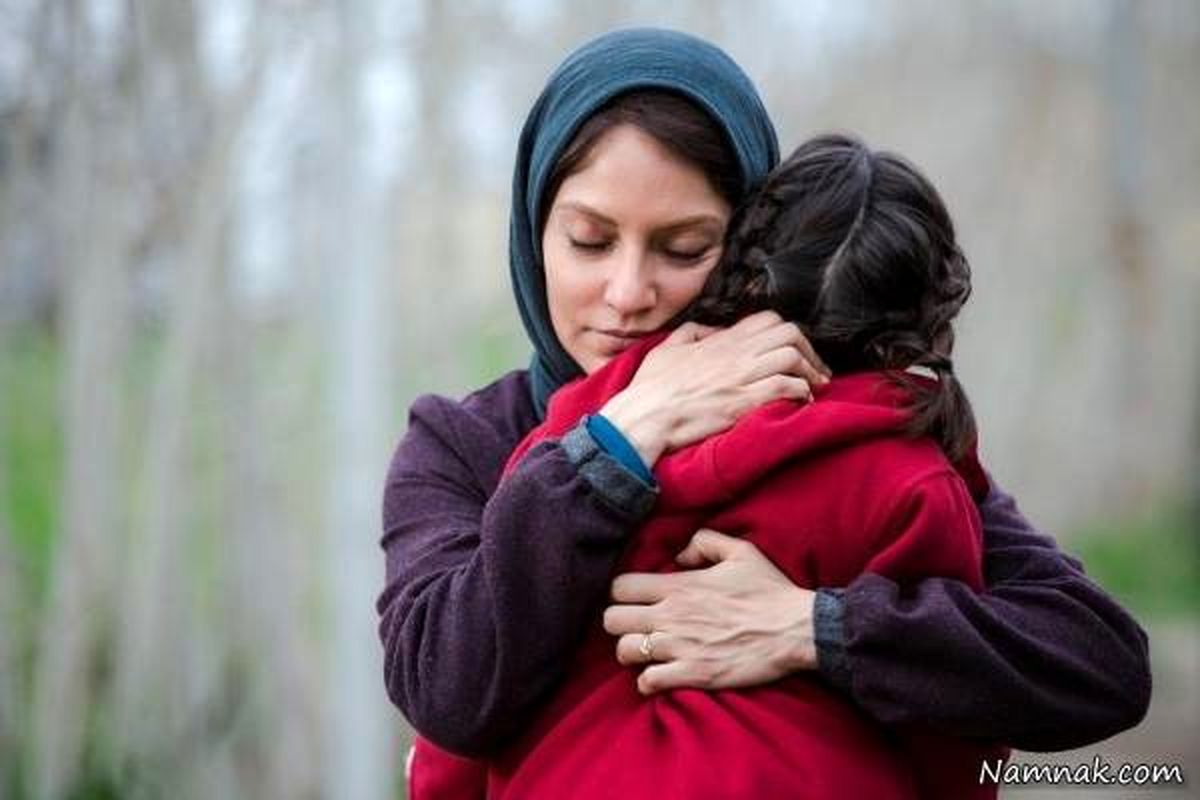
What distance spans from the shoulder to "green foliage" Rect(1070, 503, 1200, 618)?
360 inches

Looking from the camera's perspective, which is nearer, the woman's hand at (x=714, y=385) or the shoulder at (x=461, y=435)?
the woman's hand at (x=714, y=385)

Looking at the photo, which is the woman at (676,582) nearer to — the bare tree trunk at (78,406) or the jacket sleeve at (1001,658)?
the jacket sleeve at (1001,658)

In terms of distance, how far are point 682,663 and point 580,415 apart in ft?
0.90

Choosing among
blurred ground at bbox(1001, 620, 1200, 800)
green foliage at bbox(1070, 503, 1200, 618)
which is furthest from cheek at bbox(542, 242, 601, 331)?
green foliage at bbox(1070, 503, 1200, 618)

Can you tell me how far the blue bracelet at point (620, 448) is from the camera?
1.56 meters

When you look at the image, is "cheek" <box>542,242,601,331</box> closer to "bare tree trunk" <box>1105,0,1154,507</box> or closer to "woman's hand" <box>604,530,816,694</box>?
"woman's hand" <box>604,530,816,694</box>

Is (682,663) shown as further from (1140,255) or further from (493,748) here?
(1140,255)

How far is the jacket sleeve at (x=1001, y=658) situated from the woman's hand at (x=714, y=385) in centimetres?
20

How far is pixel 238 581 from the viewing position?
524cm

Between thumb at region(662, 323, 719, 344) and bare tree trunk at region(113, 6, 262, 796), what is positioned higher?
thumb at region(662, 323, 719, 344)

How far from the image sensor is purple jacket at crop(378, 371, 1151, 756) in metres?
1.53

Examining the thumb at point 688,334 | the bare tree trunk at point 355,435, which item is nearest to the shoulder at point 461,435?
the thumb at point 688,334

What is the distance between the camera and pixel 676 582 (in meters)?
1.61

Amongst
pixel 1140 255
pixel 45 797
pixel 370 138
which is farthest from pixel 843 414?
pixel 1140 255
